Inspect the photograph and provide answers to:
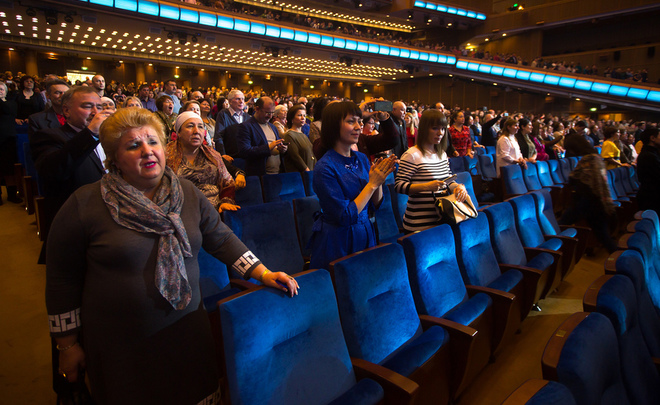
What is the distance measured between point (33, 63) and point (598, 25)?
28.5 metres

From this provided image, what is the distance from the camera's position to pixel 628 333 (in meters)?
1.17

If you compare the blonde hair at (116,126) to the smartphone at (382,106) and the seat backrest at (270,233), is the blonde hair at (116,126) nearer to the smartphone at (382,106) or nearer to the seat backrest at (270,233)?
the seat backrest at (270,233)

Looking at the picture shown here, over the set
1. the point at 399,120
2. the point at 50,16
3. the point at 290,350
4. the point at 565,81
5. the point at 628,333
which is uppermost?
the point at 565,81

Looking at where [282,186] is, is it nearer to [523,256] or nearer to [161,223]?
[523,256]

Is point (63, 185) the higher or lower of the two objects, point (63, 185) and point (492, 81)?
the lower

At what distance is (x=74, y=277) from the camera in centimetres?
99

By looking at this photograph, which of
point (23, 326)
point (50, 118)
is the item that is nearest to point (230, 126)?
point (50, 118)

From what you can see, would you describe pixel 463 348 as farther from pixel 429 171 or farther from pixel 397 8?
pixel 397 8

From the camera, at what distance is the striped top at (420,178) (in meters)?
2.21

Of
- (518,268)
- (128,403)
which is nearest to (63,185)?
(128,403)

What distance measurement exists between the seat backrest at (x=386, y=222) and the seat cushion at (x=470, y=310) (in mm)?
1044

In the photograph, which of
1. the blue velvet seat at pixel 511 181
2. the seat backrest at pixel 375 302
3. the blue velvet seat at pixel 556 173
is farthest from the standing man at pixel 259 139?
the blue velvet seat at pixel 556 173

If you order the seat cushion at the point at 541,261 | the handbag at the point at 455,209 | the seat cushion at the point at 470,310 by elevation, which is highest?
the handbag at the point at 455,209

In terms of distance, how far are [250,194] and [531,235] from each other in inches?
85.3
